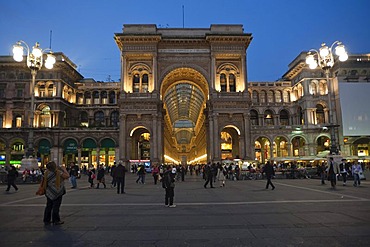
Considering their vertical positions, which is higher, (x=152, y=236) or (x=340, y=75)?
(x=340, y=75)

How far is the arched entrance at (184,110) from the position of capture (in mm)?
49484

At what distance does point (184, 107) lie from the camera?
77.7 meters

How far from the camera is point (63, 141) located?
171 ft

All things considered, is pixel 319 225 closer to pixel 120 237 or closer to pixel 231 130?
pixel 120 237

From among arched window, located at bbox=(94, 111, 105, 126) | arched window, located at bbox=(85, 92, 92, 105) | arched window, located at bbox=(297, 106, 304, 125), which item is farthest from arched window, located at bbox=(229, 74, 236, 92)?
arched window, located at bbox=(85, 92, 92, 105)

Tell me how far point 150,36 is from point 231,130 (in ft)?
66.3

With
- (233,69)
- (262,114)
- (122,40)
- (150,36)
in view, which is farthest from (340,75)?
(122,40)

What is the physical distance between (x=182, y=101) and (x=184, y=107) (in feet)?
21.1

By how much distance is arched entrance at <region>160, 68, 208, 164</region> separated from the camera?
49.5 m

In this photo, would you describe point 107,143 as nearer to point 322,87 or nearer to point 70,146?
point 70,146

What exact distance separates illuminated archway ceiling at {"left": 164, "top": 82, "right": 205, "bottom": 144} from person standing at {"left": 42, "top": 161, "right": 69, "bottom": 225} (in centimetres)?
4636

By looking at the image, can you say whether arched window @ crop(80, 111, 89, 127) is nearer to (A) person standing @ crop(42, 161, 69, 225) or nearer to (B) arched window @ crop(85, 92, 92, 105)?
(B) arched window @ crop(85, 92, 92, 105)

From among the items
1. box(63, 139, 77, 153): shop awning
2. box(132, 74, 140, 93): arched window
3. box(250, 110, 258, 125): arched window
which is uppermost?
box(132, 74, 140, 93): arched window

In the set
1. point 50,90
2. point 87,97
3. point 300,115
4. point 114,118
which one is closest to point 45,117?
point 50,90
